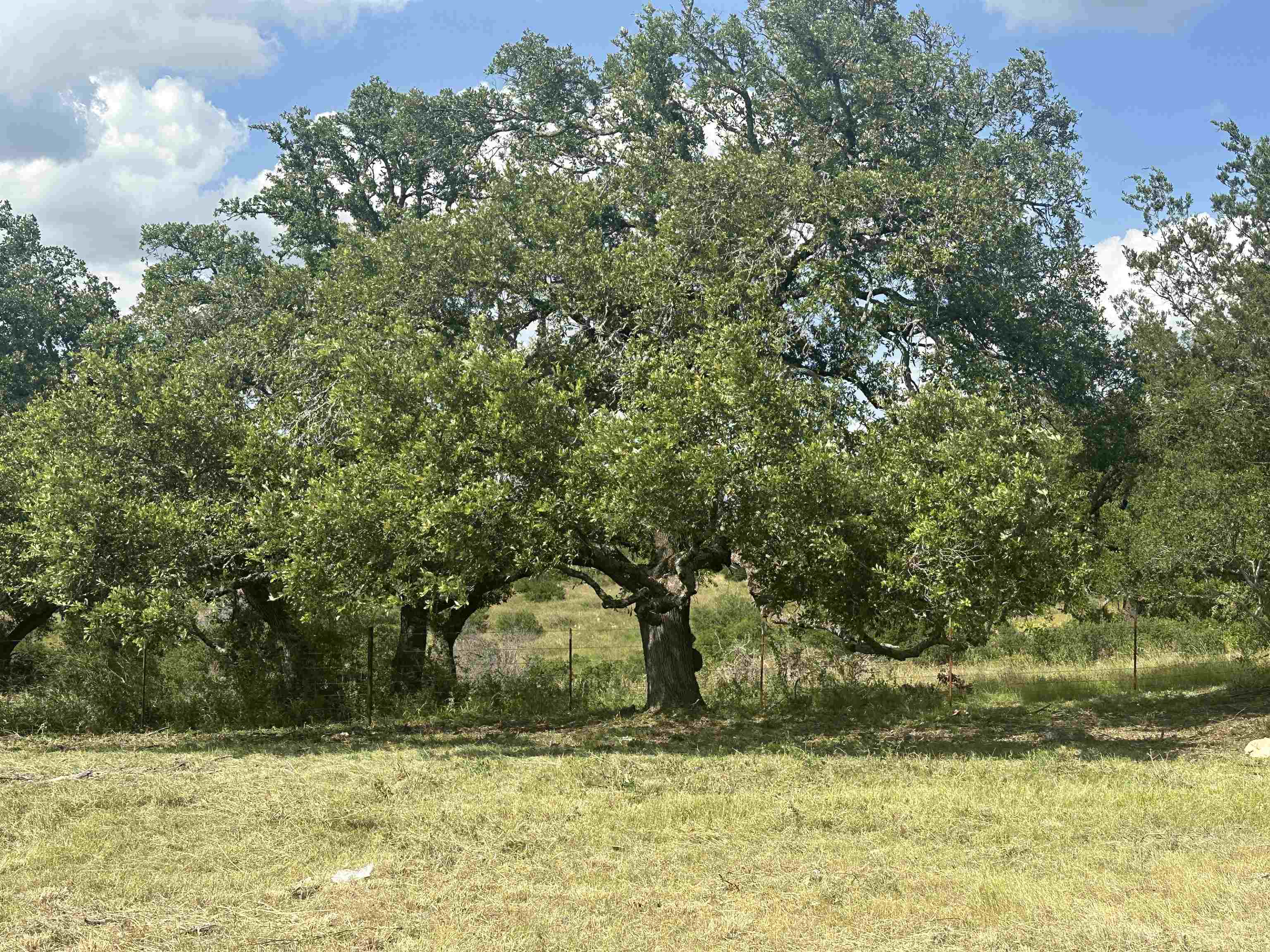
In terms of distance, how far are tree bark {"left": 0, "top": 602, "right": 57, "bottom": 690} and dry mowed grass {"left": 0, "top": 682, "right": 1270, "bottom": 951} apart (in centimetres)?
498

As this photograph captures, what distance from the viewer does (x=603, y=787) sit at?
1469cm

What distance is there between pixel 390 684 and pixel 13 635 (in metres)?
8.42

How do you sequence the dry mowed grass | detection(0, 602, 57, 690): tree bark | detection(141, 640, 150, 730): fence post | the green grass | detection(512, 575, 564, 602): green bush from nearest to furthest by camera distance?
1. the dry mowed grass
2. detection(141, 640, 150, 730): fence post
3. detection(0, 602, 57, 690): tree bark
4. the green grass
5. detection(512, 575, 564, 602): green bush

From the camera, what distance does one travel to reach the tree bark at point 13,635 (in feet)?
78.2

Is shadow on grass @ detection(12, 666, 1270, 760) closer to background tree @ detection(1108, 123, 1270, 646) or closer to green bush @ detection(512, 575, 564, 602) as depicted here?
background tree @ detection(1108, 123, 1270, 646)

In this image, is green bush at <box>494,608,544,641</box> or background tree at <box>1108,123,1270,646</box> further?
green bush at <box>494,608,544,641</box>

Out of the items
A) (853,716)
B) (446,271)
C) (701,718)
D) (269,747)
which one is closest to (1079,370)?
(853,716)

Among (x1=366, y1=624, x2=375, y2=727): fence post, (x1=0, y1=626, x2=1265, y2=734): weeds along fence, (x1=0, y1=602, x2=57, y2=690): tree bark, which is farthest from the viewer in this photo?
(x1=0, y1=602, x2=57, y2=690): tree bark

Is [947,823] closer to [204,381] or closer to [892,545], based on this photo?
[892,545]

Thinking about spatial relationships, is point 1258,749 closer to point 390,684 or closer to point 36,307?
point 390,684

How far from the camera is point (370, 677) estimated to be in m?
23.7

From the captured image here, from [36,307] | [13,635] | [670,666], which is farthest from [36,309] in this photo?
[670,666]

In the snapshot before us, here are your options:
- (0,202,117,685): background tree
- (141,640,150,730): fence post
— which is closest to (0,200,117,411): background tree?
(0,202,117,685): background tree

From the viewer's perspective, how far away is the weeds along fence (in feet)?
75.3
